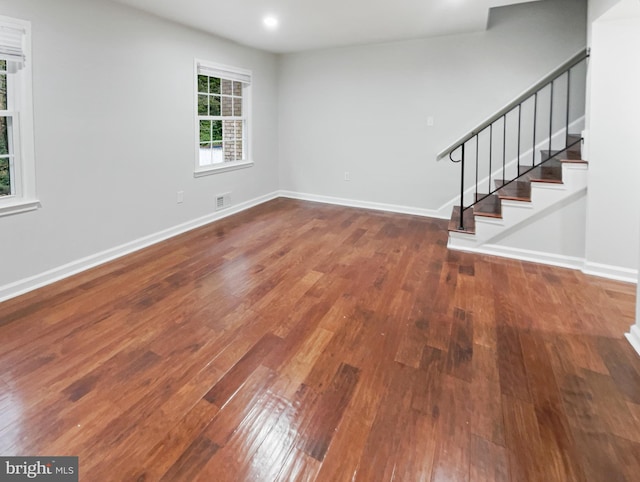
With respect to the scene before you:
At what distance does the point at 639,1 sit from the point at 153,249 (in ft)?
15.2

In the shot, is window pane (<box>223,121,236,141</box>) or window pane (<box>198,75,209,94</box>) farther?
window pane (<box>223,121,236,141</box>)

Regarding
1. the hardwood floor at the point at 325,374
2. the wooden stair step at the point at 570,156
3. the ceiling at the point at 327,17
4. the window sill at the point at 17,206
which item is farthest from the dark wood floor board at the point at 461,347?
the window sill at the point at 17,206

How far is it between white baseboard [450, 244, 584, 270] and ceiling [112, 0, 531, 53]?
91.8 inches

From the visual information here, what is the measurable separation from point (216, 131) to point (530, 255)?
418 cm

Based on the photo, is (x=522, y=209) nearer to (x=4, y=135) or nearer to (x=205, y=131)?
(x=205, y=131)

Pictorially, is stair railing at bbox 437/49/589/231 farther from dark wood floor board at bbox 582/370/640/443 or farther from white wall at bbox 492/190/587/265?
dark wood floor board at bbox 582/370/640/443

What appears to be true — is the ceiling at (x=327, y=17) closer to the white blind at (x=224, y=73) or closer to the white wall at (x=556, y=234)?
the white blind at (x=224, y=73)

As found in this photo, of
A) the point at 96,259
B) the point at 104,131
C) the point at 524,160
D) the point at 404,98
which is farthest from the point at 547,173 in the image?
the point at 96,259

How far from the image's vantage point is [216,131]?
5172 mm

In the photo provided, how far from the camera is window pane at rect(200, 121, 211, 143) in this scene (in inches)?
192

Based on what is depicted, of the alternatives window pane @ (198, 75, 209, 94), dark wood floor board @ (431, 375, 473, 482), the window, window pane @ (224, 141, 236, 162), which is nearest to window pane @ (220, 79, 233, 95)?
the window

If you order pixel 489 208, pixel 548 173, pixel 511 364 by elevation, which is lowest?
pixel 511 364

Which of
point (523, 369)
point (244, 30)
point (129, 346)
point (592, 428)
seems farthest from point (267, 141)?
point (592, 428)

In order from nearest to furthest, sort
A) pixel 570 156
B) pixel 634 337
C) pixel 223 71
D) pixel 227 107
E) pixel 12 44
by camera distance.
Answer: pixel 634 337
pixel 12 44
pixel 570 156
pixel 223 71
pixel 227 107
